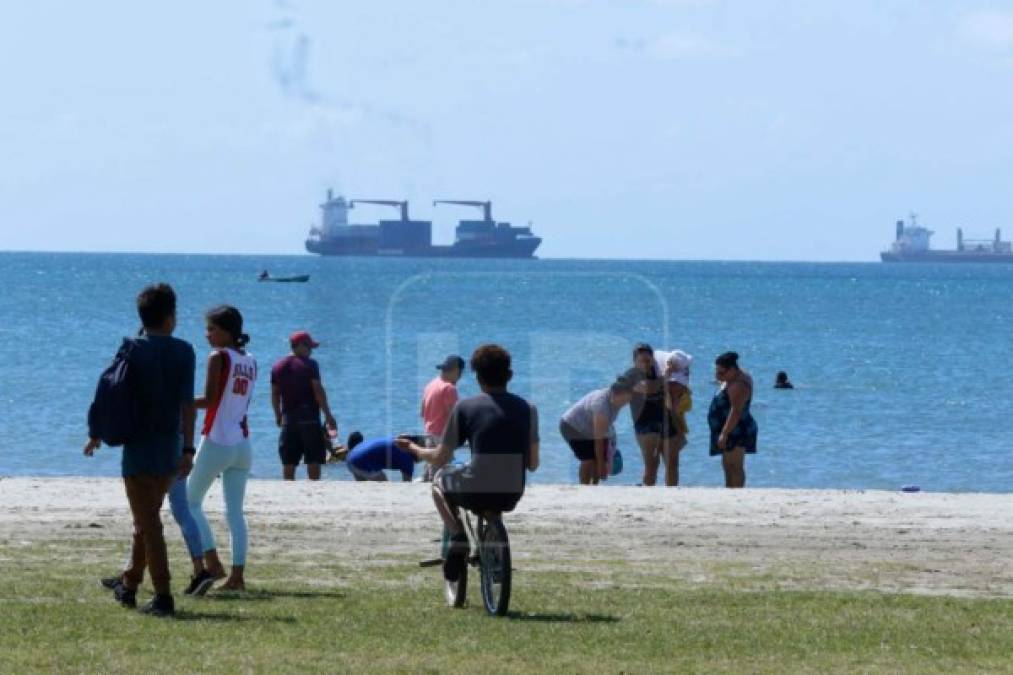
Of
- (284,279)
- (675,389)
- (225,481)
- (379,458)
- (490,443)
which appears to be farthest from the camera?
(284,279)

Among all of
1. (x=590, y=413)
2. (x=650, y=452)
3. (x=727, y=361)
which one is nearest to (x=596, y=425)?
(x=590, y=413)

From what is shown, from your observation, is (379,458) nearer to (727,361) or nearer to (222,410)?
(727,361)

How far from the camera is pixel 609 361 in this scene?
170 ft

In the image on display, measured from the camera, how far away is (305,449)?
64.3 feet

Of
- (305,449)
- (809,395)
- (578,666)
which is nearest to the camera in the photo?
(578,666)

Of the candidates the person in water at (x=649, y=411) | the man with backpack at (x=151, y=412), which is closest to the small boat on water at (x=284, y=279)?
the person in water at (x=649, y=411)

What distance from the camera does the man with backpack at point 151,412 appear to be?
1033 cm

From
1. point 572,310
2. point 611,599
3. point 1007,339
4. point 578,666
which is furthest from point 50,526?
point 572,310

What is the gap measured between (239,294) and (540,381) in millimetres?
81789

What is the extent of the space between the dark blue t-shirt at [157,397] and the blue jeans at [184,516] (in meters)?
0.68

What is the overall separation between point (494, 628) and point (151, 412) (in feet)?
6.65

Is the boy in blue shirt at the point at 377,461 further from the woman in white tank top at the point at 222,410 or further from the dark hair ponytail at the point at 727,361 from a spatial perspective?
the woman in white tank top at the point at 222,410

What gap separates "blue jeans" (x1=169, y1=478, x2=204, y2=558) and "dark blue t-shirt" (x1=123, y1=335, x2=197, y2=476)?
2.24ft

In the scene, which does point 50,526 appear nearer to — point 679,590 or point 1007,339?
point 679,590
